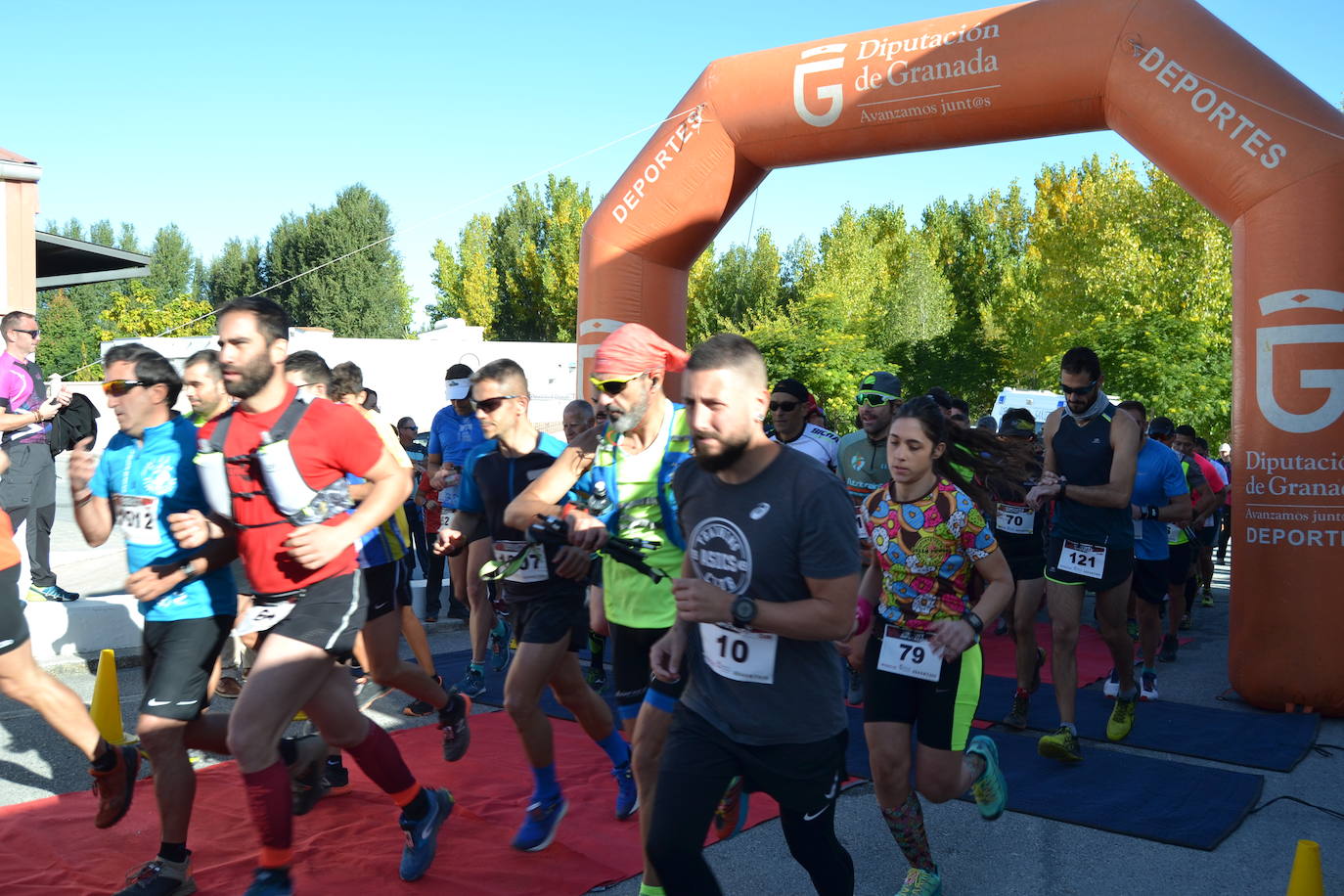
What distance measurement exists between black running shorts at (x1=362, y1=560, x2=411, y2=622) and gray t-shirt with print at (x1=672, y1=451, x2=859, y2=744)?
9.38 ft

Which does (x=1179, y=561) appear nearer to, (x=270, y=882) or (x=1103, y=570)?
(x=1103, y=570)

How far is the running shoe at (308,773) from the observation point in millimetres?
4500

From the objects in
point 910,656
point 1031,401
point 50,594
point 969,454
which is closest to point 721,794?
point 910,656

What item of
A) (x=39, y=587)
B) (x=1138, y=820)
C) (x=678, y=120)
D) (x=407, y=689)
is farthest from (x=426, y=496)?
(x=1138, y=820)

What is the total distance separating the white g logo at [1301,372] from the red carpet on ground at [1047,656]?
1858 mm

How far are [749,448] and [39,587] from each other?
8.68 metres

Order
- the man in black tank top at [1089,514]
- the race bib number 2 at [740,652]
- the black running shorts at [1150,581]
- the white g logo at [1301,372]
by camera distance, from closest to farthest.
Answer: the race bib number 2 at [740,652] → the man in black tank top at [1089,514] → the white g logo at [1301,372] → the black running shorts at [1150,581]

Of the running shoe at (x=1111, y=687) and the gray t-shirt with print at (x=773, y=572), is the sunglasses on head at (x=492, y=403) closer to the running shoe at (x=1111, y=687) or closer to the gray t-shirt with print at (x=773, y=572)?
the gray t-shirt with print at (x=773, y=572)

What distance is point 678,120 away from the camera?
977cm

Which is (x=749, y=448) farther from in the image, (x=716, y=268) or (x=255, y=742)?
(x=716, y=268)

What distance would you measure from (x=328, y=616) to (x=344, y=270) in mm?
54026

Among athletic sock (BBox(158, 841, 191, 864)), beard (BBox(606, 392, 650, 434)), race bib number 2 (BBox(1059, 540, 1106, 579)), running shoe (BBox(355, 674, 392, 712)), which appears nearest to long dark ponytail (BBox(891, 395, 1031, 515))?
beard (BBox(606, 392, 650, 434))

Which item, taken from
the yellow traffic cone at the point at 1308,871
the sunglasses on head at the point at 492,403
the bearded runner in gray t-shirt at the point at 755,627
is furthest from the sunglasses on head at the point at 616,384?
the yellow traffic cone at the point at 1308,871

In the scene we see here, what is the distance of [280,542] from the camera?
143 inches
